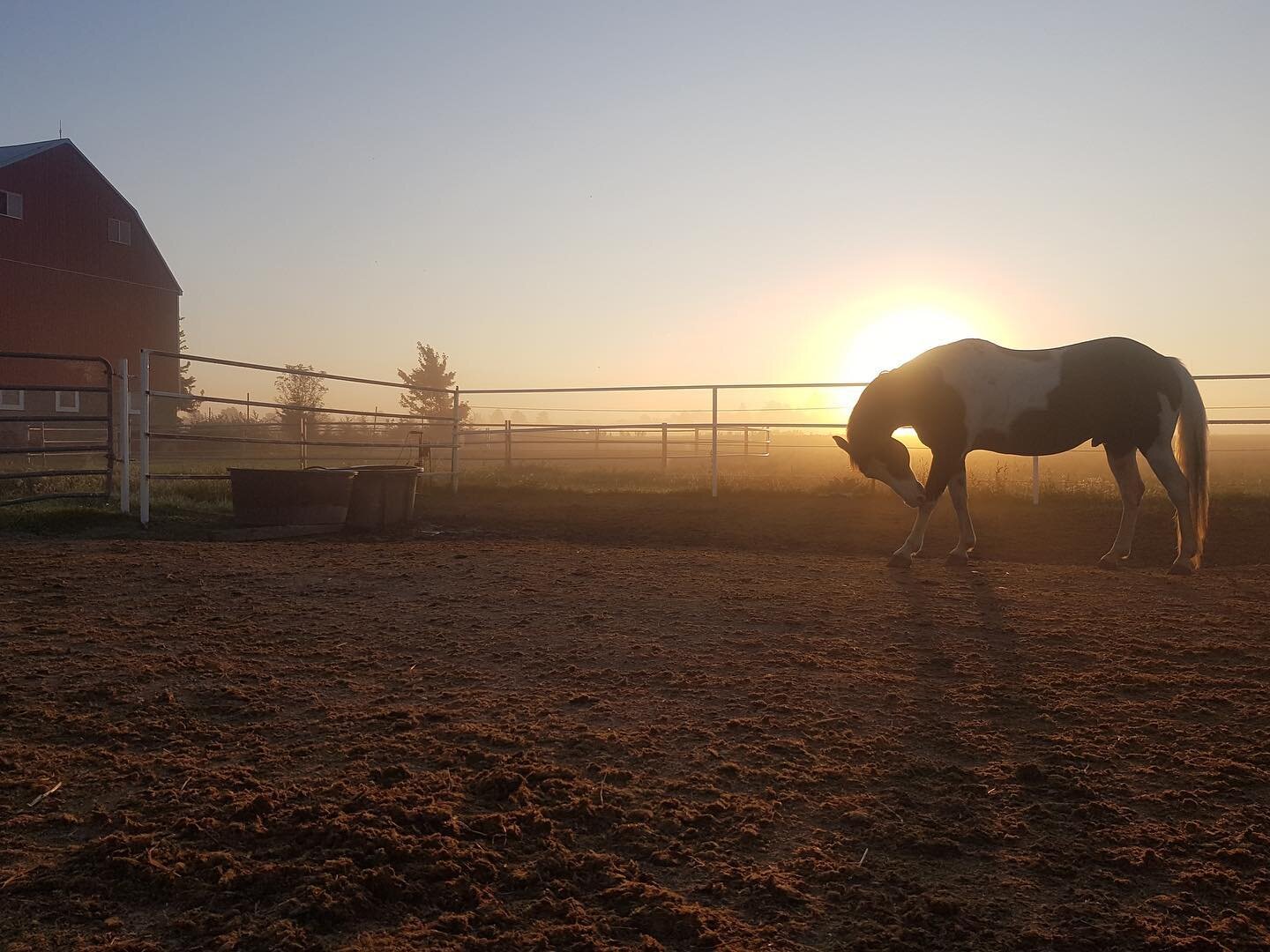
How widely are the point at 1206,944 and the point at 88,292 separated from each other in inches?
1112

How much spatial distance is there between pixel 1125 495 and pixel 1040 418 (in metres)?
0.89

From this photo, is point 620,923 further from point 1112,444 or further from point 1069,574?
point 1112,444

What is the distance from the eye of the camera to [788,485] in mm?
11031

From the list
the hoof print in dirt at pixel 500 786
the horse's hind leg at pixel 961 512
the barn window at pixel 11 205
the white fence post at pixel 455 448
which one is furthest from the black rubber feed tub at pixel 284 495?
the barn window at pixel 11 205

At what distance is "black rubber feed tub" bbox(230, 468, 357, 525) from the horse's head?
4.34 meters

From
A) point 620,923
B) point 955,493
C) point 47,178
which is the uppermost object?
point 47,178

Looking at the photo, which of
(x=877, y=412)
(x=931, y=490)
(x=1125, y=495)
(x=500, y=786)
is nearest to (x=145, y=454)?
(x=877, y=412)

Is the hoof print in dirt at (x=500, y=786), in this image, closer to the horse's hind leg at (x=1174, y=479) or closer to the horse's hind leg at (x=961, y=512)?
the horse's hind leg at (x=961, y=512)

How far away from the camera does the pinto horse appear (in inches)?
227

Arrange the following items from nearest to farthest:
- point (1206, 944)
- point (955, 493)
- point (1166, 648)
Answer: point (1206, 944), point (1166, 648), point (955, 493)

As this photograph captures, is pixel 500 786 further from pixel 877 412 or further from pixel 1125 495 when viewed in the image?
pixel 1125 495

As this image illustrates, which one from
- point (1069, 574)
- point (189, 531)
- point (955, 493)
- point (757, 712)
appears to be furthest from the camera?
point (189, 531)

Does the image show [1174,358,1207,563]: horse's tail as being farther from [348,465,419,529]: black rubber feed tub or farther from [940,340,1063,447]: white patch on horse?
[348,465,419,529]: black rubber feed tub

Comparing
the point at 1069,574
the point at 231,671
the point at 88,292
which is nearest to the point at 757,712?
the point at 231,671
